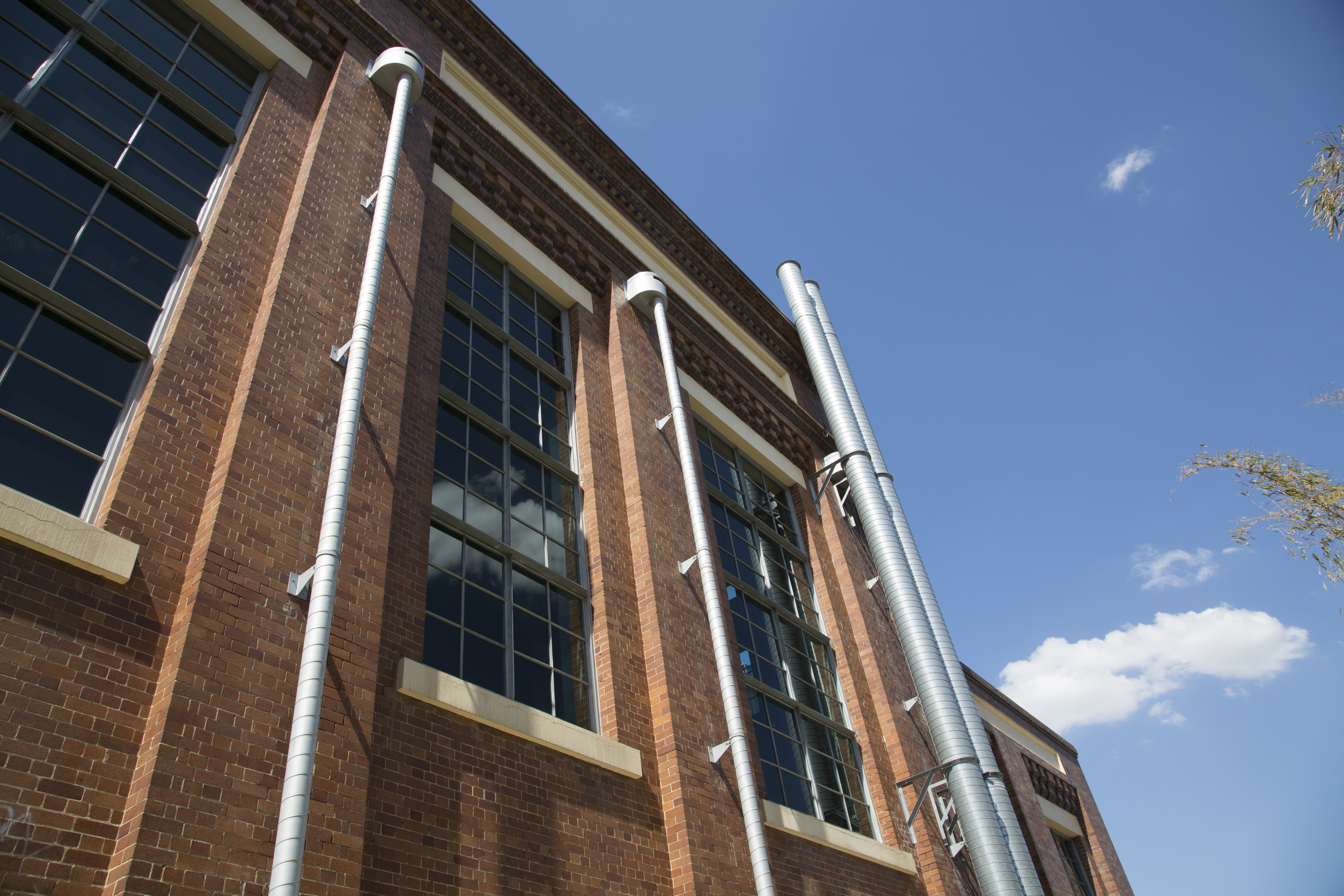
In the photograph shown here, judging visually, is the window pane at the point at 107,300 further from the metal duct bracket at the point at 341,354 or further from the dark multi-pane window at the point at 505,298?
the dark multi-pane window at the point at 505,298

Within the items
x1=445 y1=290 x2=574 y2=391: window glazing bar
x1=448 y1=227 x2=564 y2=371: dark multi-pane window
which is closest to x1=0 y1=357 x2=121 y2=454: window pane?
x1=445 y1=290 x2=574 y2=391: window glazing bar

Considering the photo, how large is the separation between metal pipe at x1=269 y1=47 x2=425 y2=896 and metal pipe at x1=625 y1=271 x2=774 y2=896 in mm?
4520

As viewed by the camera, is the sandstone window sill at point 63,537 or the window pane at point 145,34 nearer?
the sandstone window sill at point 63,537

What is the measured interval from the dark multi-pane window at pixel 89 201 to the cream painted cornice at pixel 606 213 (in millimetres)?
3933

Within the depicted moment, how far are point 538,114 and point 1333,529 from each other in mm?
11865

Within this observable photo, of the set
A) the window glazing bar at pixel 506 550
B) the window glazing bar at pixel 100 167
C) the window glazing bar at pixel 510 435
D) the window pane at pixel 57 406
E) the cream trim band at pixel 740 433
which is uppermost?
the cream trim band at pixel 740 433

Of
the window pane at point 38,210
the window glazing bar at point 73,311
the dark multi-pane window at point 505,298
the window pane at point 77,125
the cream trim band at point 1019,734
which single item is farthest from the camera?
the cream trim band at point 1019,734

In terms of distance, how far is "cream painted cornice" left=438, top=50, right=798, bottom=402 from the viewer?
13.0 m

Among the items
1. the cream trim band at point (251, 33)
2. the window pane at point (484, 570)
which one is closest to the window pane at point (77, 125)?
the cream trim band at point (251, 33)

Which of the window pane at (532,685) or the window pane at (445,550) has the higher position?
the window pane at (445,550)

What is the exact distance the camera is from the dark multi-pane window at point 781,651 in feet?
37.3

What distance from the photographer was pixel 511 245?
38.8ft

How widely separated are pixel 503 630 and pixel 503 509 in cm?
145

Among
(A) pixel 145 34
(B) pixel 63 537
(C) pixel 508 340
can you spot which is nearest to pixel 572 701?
(C) pixel 508 340
